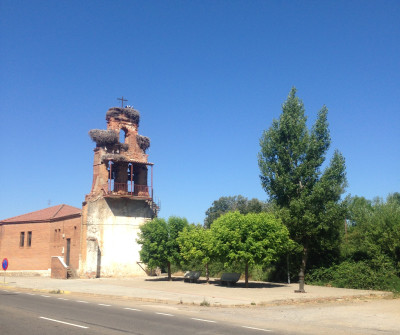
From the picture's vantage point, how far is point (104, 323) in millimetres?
11672

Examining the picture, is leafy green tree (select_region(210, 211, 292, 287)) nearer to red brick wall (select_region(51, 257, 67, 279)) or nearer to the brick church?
the brick church

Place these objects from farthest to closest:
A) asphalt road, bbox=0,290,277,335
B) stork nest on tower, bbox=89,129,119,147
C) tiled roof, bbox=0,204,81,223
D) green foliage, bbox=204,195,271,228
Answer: green foliage, bbox=204,195,271,228, tiled roof, bbox=0,204,81,223, stork nest on tower, bbox=89,129,119,147, asphalt road, bbox=0,290,277,335

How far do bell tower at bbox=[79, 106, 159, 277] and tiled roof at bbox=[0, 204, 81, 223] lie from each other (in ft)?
26.4

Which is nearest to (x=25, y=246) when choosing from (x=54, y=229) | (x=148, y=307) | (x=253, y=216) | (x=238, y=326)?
(x=54, y=229)

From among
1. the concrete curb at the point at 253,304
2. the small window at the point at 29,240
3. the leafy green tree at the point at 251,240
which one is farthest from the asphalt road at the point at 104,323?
the small window at the point at 29,240

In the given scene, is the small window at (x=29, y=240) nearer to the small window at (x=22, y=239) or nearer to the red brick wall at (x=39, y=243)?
the red brick wall at (x=39, y=243)

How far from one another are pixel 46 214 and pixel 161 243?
20.5 meters

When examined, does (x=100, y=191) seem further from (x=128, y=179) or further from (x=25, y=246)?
(x=25, y=246)

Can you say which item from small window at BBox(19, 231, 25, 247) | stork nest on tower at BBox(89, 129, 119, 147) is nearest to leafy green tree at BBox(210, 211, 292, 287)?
stork nest on tower at BBox(89, 129, 119, 147)

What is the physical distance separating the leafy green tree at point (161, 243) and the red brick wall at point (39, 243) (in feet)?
25.6

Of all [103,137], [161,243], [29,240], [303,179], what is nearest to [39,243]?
[29,240]

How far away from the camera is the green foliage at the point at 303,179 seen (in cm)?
2770

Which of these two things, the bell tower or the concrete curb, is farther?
the bell tower

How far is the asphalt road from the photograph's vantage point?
34.3 feet
